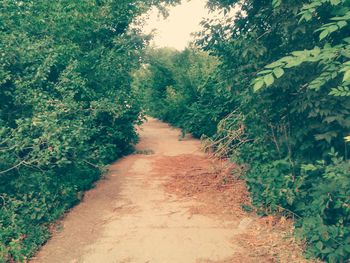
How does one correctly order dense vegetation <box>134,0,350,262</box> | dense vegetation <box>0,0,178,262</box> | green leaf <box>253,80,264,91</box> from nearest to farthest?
1. green leaf <box>253,80,264,91</box>
2. dense vegetation <box>134,0,350,262</box>
3. dense vegetation <box>0,0,178,262</box>

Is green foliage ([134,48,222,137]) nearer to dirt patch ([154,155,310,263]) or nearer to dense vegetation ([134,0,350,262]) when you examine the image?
dirt patch ([154,155,310,263])

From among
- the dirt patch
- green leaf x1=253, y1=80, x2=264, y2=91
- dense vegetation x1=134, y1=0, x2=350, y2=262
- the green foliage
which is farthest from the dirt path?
the green foliage

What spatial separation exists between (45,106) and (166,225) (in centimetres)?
283

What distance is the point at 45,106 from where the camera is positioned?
20.0ft

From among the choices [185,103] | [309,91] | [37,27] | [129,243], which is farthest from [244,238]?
[185,103]

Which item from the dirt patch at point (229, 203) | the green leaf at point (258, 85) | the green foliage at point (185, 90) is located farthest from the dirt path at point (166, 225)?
the green foliage at point (185, 90)

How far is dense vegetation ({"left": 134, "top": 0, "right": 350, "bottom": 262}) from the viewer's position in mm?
3725

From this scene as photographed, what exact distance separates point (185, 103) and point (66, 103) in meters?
9.09

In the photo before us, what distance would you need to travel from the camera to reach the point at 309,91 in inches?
167

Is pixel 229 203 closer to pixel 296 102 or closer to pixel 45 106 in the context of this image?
pixel 296 102

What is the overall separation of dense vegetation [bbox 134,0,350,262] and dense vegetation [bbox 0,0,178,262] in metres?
2.74

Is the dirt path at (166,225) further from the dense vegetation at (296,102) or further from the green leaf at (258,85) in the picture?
the green leaf at (258,85)

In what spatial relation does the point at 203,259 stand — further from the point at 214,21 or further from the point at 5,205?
the point at 214,21

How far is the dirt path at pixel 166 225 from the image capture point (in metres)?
4.61
